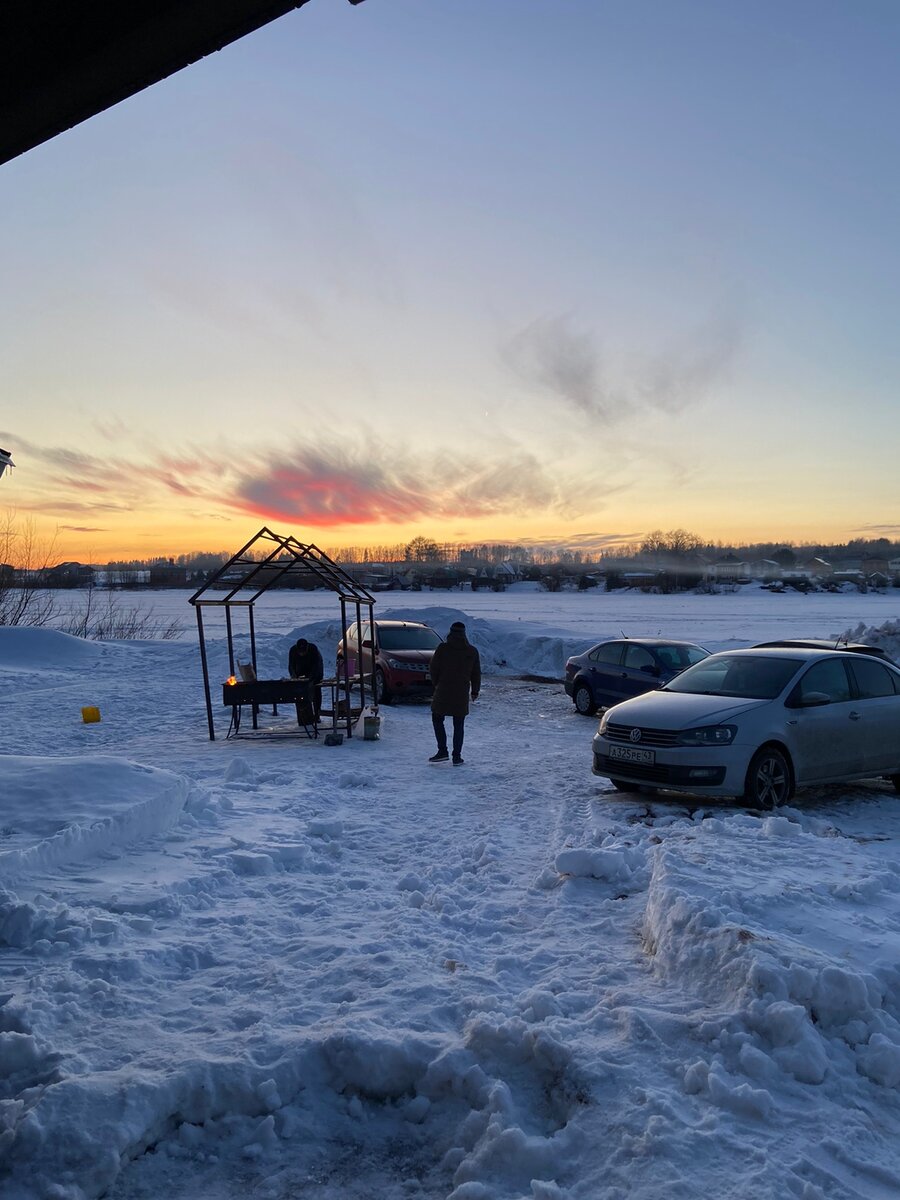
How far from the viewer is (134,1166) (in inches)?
127

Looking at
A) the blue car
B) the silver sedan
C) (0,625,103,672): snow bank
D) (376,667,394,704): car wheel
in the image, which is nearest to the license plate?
the silver sedan

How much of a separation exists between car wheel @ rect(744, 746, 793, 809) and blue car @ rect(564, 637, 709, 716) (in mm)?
6629

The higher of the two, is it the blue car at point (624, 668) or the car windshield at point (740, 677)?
the car windshield at point (740, 677)

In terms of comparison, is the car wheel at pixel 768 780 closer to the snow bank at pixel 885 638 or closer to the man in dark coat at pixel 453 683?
the man in dark coat at pixel 453 683

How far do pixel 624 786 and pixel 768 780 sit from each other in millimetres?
1552

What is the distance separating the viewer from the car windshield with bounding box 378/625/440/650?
1919 centimetres

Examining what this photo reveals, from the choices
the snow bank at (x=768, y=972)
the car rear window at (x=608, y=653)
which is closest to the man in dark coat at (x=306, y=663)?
the car rear window at (x=608, y=653)

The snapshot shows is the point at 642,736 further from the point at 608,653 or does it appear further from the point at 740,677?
the point at 608,653

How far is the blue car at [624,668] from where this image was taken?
15766mm

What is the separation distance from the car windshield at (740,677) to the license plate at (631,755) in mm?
1124

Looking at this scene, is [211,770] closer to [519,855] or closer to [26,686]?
[519,855]

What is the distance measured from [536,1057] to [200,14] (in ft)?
13.7

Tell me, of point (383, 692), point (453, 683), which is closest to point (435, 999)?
point (453, 683)

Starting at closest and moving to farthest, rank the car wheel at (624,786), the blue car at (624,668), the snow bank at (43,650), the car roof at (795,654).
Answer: the car wheel at (624,786)
the car roof at (795,654)
the blue car at (624,668)
the snow bank at (43,650)
